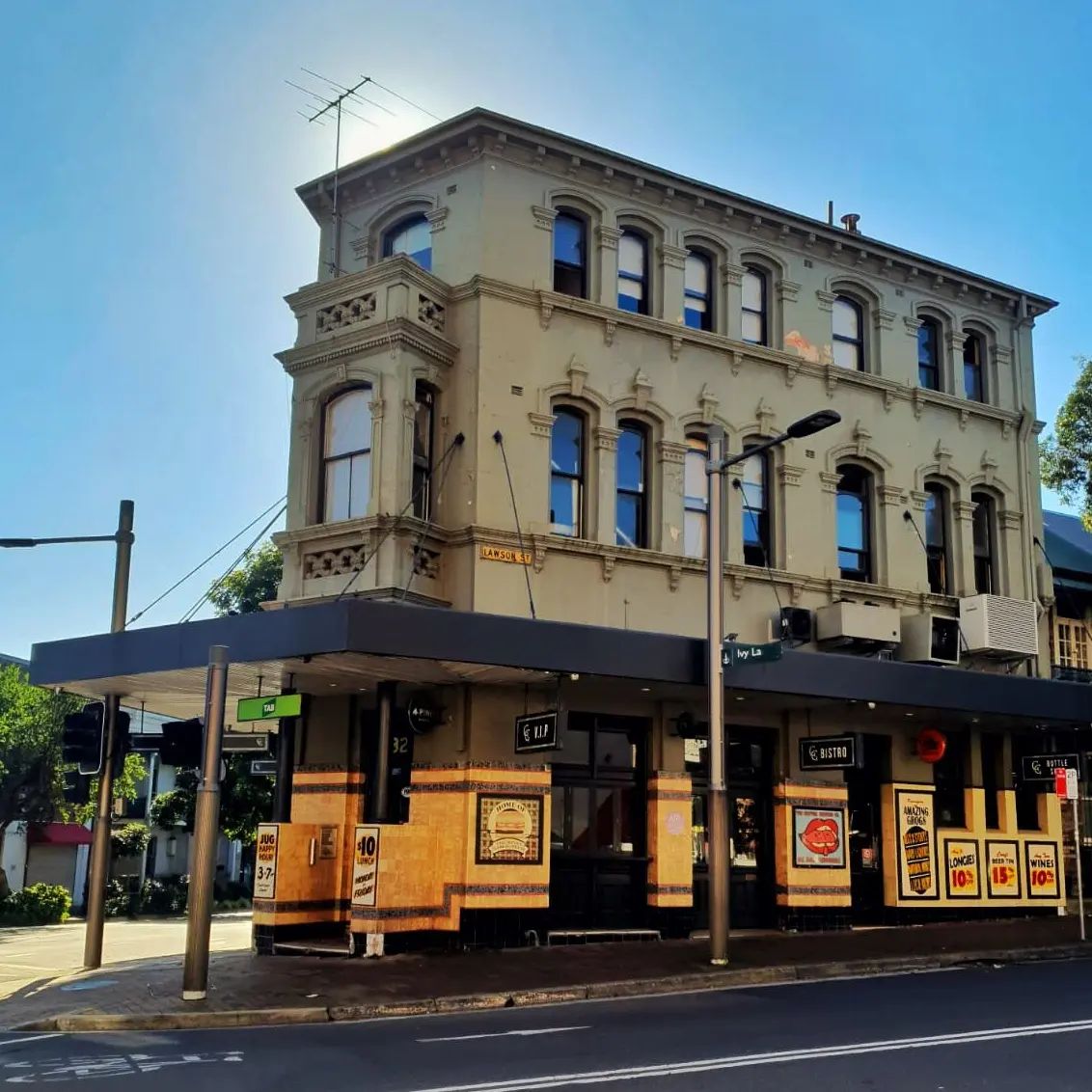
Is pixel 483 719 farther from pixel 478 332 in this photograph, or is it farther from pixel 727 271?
pixel 727 271

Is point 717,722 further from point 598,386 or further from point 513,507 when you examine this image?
point 598,386

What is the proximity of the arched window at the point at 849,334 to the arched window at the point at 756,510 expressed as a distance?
279 cm

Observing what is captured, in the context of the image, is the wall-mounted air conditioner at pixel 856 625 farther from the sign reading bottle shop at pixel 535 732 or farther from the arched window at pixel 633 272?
the sign reading bottle shop at pixel 535 732

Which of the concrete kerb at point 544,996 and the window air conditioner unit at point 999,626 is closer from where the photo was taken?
the concrete kerb at point 544,996

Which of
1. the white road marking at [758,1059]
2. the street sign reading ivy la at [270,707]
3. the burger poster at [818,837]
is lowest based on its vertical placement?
the white road marking at [758,1059]

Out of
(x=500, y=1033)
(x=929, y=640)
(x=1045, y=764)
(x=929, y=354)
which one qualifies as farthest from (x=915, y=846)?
(x=500, y=1033)

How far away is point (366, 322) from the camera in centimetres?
1794

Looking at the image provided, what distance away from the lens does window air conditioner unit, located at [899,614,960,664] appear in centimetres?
2069

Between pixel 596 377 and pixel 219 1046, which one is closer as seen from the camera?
pixel 219 1046

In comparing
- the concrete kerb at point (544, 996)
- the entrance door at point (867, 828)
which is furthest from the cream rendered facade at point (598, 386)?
the concrete kerb at point (544, 996)

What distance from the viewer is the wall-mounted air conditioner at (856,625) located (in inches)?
783

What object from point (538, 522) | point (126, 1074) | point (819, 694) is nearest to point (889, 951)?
point (819, 694)

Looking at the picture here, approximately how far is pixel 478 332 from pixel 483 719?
5542 mm

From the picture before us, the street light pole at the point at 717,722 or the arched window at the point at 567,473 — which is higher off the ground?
the arched window at the point at 567,473
